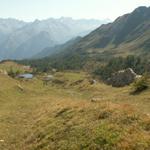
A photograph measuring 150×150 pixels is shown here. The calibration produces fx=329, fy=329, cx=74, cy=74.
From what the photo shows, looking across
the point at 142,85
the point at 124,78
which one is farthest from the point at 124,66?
the point at 142,85

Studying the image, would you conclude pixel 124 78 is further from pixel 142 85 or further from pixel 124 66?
pixel 124 66

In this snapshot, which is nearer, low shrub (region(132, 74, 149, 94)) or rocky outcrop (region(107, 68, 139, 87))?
low shrub (region(132, 74, 149, 94))

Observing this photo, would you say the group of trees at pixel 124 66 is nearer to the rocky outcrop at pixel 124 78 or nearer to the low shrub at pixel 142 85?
the rocky outcrop at pixel 124 78

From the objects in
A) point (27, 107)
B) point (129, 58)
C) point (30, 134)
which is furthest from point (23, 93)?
point (129, 58)

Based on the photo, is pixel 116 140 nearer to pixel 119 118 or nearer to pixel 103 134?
pixel 103 134

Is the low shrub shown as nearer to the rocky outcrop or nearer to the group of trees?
the rocky outcrop

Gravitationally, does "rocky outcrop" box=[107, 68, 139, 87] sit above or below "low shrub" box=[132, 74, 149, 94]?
below

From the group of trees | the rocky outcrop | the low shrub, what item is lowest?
the group of trees

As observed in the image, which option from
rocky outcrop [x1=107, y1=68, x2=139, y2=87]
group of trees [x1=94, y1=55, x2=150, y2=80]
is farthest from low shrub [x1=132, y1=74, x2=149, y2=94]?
group of trees [x1=94, y1=55, x2=150, y2=80]

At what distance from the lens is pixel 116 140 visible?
1902 centimetres

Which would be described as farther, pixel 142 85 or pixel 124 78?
pixel 124 78

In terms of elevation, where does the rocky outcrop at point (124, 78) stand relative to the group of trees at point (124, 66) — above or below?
above

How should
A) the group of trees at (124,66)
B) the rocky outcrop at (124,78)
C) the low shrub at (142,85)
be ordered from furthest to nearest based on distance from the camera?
1. the group of trees at (124,66)
2. the rocky outcrop at (124,78)
3. the low shrub at (142,85)

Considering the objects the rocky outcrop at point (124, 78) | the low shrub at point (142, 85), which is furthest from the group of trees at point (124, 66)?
the low shrub at point (142, 85)
